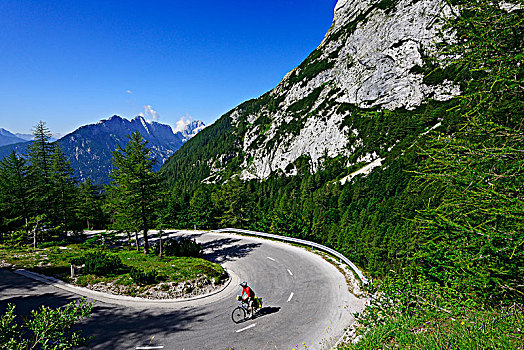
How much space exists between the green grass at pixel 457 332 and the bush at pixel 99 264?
52.5 feet

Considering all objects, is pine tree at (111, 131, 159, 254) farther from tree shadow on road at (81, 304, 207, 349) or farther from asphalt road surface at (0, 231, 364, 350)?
tree shadow on road at (81, 304, 207, 349)

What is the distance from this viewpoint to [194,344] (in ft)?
31.4

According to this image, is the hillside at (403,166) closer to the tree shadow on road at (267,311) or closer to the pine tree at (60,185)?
the tree shadow on road at (267,311)

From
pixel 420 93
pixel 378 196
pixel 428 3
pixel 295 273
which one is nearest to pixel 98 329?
pixel 295 273

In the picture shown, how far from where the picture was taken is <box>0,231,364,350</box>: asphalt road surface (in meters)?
9.73

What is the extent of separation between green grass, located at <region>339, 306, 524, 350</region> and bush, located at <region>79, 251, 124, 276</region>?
1601cm

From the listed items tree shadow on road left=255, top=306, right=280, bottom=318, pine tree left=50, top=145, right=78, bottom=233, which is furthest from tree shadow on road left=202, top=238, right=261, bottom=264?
pine tree left=50, top=145, right=78, bottom=233

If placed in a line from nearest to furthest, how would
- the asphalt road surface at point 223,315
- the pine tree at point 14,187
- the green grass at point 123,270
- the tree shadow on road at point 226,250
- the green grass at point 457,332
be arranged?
the green grass at point 457,332
the asphalt road surface at point 223,315
the green grass at point 123,270
the tree shadow on road at point 226,250
the pine tree at point 14,187

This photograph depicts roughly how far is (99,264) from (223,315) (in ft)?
30.8

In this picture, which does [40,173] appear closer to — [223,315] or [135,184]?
[135,184]

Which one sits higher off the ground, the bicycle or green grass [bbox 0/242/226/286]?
green grass [bbox 0/242/226/286]

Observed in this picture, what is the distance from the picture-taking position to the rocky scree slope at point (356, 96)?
295ft

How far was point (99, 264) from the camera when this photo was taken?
14820 mm

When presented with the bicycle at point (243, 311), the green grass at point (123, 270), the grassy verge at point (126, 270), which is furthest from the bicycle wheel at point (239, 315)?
the green grass at point (123, 270)
